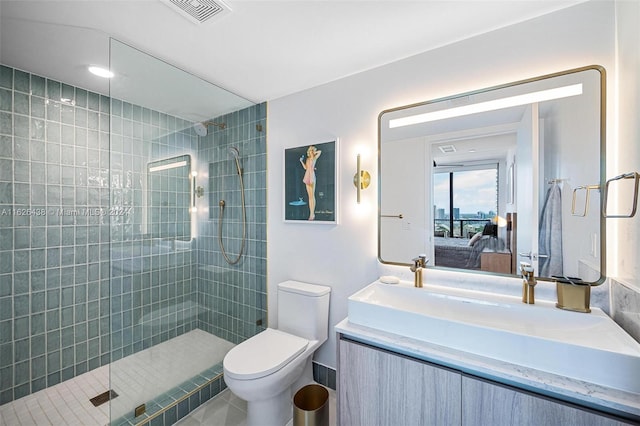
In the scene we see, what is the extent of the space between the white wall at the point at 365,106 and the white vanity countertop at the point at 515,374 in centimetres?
65

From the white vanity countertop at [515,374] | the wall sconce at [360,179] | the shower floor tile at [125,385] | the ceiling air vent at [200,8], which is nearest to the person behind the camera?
the white vanity countertop at [515,374]

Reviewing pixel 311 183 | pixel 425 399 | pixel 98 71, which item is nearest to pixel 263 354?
pixel 425 399

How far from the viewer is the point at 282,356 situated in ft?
5.38

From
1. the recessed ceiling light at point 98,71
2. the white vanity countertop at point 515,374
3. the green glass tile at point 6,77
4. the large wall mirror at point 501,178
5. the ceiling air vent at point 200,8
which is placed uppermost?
the recessed ceiling light at point 98,71

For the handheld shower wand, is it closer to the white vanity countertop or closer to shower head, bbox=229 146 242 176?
shower head, bbox=229 146 242 176

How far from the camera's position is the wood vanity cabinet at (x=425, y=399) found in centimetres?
93

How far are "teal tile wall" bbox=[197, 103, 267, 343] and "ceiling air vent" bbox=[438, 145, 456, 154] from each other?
1443 millimetres

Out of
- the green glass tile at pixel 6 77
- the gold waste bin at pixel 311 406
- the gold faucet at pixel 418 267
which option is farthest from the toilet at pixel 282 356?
the green glass tile at pixel 6 77

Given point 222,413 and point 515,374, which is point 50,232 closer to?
point 222,413

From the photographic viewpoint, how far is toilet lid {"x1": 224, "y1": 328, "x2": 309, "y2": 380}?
1.50m

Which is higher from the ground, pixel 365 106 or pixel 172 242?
pixel 365 106

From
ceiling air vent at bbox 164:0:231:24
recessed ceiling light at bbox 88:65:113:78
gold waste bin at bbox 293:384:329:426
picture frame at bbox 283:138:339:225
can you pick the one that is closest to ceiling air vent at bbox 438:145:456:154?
picture frame at bbox 283:138:339:225

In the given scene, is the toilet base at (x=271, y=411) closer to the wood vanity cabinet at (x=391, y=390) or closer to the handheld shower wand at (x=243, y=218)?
the wood vanity cabinet at (x=391, y=390)

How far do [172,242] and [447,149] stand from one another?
198 cm
